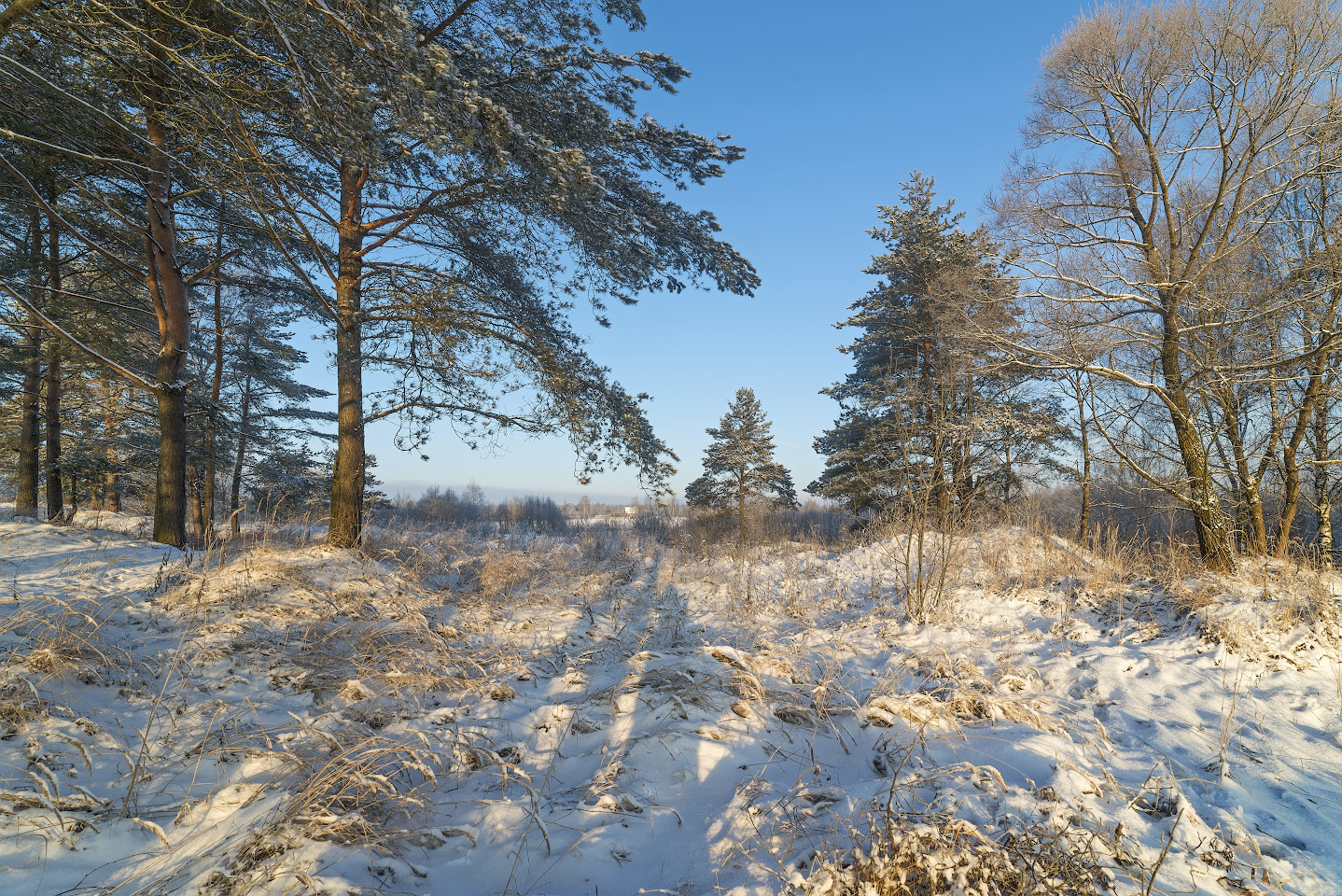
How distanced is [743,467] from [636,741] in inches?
745

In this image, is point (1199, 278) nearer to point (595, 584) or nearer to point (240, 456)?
point (595, 584)

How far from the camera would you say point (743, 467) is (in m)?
21.6

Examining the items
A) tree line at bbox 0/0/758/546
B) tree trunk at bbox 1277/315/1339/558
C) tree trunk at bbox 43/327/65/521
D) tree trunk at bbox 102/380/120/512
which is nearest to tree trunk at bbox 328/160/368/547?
tree line at bbox 0/0/758/546

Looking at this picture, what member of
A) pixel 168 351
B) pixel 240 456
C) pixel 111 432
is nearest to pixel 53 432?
pixel 111 432

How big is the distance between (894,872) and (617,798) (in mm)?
1214

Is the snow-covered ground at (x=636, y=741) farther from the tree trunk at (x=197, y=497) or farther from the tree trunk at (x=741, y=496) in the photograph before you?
the tree trunk at (x=741, y=496)

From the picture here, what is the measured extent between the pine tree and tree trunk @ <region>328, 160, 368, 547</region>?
50.6ft

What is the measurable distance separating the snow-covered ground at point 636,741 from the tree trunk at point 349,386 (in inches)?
58.0

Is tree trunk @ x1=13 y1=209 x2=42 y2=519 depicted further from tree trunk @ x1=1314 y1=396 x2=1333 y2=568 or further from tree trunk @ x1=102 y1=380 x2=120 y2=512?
tree trunk @ x1=1314 y1=396 x2=1333 y2=568

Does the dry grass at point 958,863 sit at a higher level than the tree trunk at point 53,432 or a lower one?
lower

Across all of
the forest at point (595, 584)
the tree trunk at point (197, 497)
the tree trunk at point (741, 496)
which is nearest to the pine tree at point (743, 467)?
the tree trunk at point (741, 496)

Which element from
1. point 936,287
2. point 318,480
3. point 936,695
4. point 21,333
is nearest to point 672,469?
point 936,695

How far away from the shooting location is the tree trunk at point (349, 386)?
7.22 meters

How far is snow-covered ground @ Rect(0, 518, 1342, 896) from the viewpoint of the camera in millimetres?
1911
